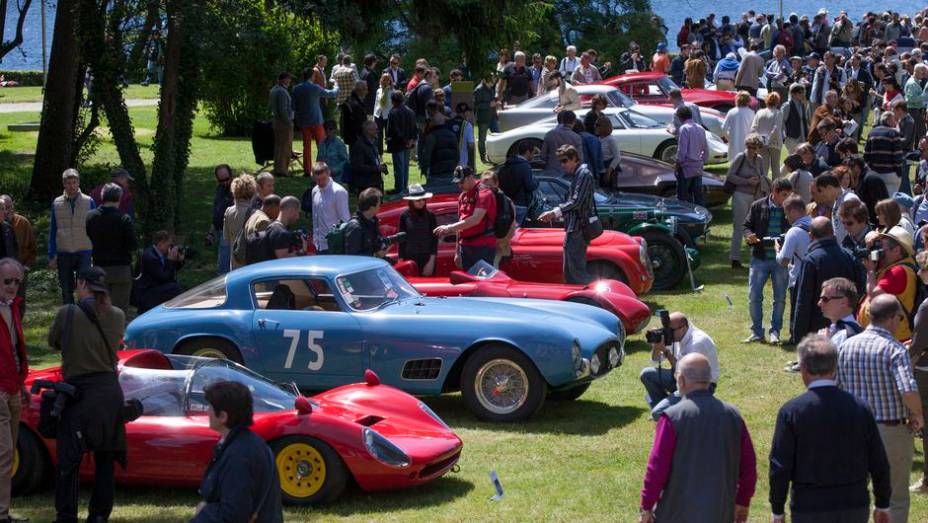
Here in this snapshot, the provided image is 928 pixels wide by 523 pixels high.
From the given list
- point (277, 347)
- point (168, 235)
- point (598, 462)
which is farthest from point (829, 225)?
point (168, 235)

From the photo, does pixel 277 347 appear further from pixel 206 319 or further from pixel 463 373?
pixel 463 373

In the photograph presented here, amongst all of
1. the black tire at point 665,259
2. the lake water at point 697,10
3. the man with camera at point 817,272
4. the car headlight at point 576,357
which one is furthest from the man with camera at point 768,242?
the lake water at point 697,10

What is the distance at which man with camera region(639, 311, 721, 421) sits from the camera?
9102 millimetres

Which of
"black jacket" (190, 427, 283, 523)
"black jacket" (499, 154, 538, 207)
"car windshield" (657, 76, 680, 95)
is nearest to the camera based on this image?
"black jacket" (190, 427, 283, 523)

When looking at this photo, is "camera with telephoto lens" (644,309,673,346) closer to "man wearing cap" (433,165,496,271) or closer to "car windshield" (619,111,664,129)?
"man wearing cap" (433,165,496,271)

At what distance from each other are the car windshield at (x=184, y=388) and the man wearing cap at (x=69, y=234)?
5.67m

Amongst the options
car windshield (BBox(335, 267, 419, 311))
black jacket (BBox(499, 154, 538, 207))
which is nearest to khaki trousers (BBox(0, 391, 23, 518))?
car windshield (BBox(335, 267, 419, 311))

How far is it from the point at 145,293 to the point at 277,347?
264cm

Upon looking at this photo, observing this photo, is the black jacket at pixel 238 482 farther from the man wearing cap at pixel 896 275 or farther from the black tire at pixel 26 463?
the man wearing cap at pixel 896 275

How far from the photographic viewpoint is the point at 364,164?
20.3m

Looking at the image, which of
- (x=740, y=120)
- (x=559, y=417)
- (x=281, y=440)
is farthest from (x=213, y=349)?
(x=740, y=120)

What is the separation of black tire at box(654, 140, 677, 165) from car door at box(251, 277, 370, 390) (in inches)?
533

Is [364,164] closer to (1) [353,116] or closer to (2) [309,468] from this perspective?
(1) [353,116]

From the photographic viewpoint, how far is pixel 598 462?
10305mm
